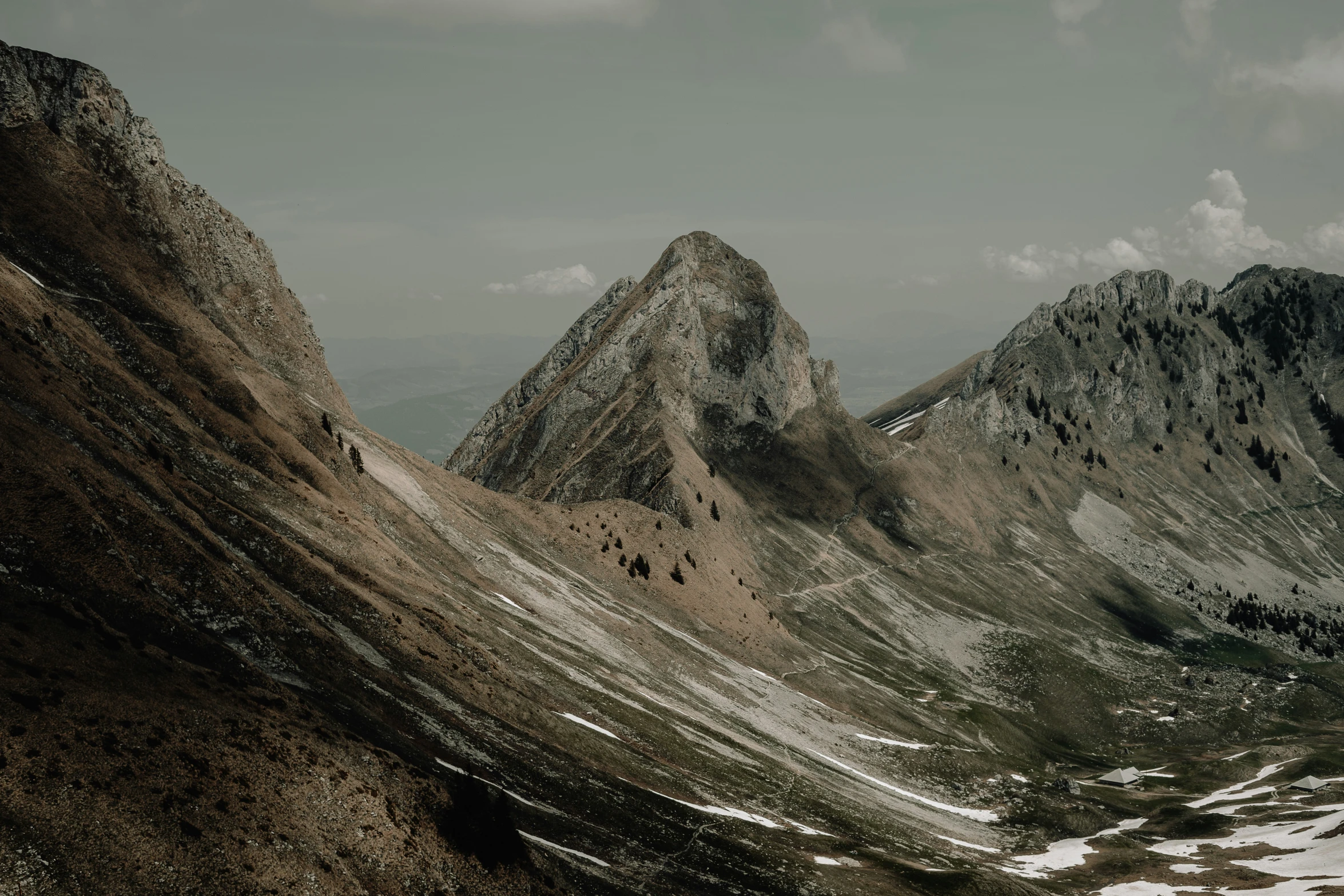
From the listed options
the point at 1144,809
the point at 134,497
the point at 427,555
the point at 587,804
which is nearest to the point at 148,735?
the point at 134,497

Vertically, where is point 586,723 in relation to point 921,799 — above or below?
above

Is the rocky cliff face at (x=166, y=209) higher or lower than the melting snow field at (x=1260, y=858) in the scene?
higher

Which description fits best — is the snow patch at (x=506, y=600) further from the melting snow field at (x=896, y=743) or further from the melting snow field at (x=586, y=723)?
the melting snow field at (x=896, y=743)

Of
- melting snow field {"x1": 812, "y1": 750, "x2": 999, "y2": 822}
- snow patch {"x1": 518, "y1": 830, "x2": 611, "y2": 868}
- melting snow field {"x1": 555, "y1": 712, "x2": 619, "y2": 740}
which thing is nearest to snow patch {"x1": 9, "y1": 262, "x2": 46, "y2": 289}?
melting snow field {"x1": 555, "y1": 712, "x2": 619, "y2": 740}

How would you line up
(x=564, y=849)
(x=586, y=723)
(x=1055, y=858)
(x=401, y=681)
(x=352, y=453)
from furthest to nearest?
(x=352, y=453) → (x=1055, y=858) → (x=586, y=723) → (x=401, y=681) → (x=564, y=849)

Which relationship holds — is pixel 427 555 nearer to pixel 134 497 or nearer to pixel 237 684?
pixel 134 497

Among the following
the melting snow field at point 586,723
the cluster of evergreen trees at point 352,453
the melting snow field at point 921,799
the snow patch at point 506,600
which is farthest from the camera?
the melting snow field at point 921,799

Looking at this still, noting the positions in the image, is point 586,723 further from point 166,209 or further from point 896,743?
point 166,209

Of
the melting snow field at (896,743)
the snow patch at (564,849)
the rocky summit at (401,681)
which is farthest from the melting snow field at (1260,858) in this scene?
the snow patch at (564,849)

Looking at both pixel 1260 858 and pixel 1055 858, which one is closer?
pixel 1260 858

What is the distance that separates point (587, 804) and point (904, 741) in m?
77.6

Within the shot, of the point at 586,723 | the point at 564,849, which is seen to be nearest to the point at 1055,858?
the point at 586,723

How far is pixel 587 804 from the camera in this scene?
5494 centimetres

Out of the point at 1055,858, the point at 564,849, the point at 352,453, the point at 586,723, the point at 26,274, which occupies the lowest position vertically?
the point at 1055,858
